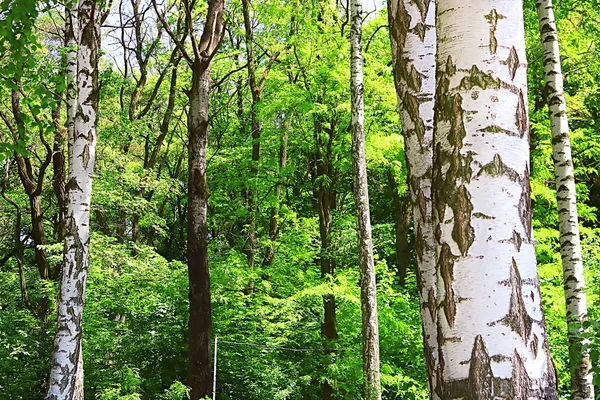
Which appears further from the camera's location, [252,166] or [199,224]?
[252,166]

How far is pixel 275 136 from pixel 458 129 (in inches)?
391

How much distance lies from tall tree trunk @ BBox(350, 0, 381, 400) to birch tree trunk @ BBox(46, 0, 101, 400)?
3512 millimetres

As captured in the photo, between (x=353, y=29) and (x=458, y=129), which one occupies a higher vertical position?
(x=353, y=29)

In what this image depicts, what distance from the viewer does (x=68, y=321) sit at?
17.5ft

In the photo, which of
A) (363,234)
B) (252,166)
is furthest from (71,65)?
(252,166)

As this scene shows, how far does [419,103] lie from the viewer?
236cm

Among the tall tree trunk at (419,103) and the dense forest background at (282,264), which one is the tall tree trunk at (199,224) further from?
the tall tree trunk at (419,103)

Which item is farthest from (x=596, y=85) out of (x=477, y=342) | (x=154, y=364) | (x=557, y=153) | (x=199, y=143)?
(x=477, y=342)

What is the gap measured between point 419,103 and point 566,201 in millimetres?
3444

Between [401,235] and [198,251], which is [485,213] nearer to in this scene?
[198,251]

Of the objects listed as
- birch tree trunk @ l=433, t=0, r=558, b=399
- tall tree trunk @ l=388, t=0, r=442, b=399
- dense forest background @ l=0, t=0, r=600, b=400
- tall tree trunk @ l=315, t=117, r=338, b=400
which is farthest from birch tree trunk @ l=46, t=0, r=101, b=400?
tall tree trunk @ l=315, t=117, r=338, b=400

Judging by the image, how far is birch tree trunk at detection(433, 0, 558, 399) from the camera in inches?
50.3

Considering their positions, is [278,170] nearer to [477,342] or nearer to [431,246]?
[431,246]

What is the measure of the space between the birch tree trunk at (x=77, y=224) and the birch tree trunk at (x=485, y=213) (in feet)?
15.5
